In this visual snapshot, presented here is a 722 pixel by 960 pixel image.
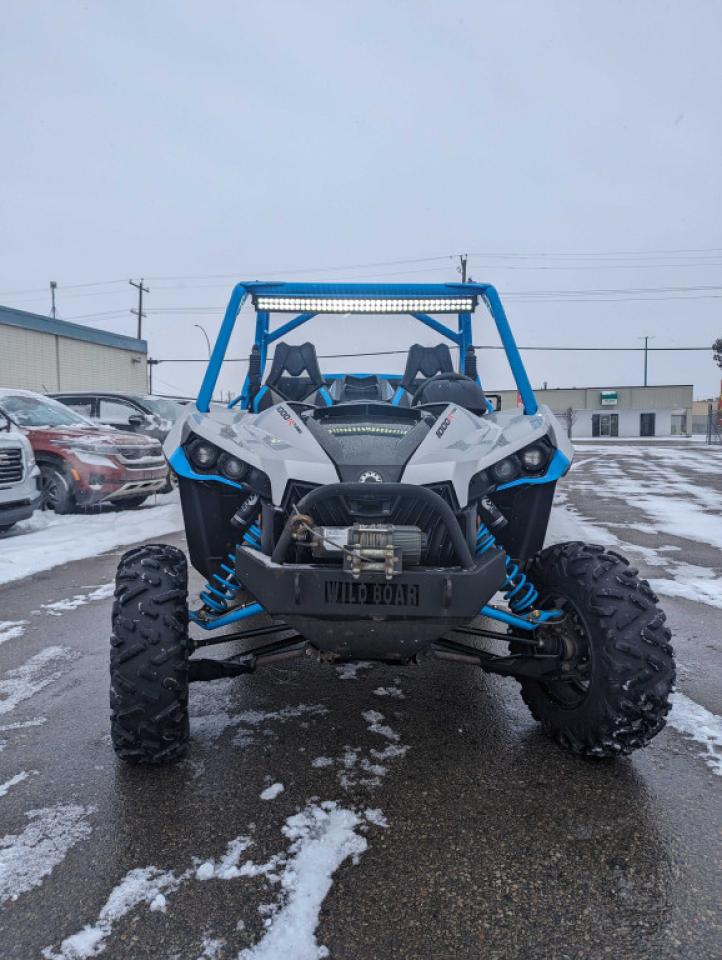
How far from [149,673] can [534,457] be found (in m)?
1.70

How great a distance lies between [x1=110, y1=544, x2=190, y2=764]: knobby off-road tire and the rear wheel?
297 inches

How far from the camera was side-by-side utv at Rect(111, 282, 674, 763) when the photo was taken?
228cm

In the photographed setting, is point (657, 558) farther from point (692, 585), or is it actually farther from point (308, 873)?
point (308, 873)

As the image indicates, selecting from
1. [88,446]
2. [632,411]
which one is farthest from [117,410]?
[632,411]

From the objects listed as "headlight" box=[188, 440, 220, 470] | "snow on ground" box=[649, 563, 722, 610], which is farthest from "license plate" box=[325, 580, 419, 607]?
"snow on ground" box=[649, 563, 722, 610]

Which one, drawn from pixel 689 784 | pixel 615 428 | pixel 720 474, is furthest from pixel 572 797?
pixel 615 428

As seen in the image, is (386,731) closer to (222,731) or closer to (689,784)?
(222,731)

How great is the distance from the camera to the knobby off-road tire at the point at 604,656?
7.79 ft

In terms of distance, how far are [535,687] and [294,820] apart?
116 centimetres

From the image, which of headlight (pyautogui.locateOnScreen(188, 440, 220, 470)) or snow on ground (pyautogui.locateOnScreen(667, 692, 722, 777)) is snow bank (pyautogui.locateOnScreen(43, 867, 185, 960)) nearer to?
headlight (pyautogui.locateOnScreen(188, 440, 220, 470))

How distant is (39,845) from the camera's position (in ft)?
6.94

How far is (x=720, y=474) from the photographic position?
1641 centimetres

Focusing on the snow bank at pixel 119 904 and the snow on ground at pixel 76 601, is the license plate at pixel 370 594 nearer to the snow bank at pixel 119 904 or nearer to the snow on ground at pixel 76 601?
the snow bank at pixel 119 904

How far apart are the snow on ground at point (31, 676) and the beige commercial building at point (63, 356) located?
20.8m
